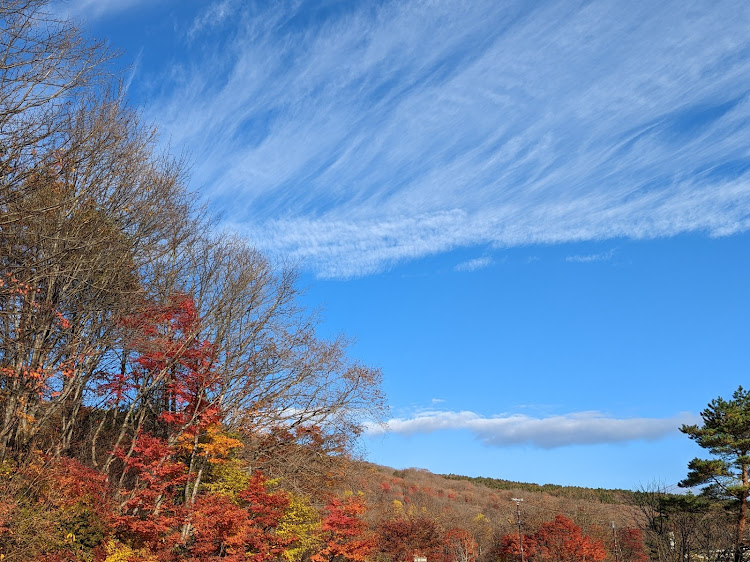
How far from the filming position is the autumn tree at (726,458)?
34.9 meters

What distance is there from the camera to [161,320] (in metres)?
27.0

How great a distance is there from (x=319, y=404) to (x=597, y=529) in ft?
135

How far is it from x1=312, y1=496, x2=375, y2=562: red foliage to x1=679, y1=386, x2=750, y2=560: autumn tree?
796 inches

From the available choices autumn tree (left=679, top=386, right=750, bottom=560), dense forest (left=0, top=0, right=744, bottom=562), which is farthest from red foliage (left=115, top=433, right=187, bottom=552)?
autumn tree (left=679, top=386, right=750, bottom=560)

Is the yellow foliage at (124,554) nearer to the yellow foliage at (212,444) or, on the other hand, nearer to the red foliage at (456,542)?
the yellow foliage at (212,444)

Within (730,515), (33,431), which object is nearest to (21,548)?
(33,431)

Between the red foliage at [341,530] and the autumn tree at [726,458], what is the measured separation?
2022 cm

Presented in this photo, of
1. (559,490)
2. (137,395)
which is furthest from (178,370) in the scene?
(559,490)

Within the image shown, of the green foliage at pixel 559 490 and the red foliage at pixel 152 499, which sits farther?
the green foliage at pixel 559 490

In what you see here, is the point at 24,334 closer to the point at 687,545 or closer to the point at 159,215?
the point at 159,215

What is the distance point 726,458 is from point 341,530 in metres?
23.0

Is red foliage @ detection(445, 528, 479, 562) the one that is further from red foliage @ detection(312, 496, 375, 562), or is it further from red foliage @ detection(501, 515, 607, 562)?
red foliage @ detection(312, 496, 375, 562)

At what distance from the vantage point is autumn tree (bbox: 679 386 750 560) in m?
34.9

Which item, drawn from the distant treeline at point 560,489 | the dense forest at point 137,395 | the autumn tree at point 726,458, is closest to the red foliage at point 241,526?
the dense forest at point 137,395
